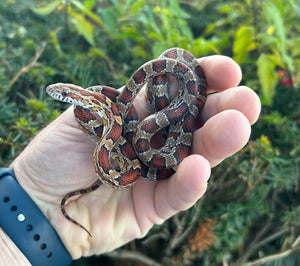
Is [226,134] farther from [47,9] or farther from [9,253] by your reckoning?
[47,9]

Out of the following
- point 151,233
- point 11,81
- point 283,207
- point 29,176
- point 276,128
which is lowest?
point 283,207

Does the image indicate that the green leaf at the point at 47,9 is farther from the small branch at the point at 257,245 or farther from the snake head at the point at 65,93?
the small branch at the point at 257,245

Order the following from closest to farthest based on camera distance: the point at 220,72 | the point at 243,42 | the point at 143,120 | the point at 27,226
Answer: the point at 27,226 < the point at 220,72 < the point at 143,120 < the point at 243,42

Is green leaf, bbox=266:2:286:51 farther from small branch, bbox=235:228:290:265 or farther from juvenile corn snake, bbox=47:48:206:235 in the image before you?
small branch, bbox=235:228:290:265

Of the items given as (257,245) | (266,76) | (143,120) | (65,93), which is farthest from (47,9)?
(257,245)

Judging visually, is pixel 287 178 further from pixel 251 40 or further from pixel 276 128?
pixel 251 40

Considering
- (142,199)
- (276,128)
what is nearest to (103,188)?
(142,199)
